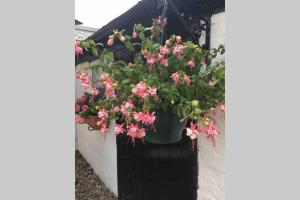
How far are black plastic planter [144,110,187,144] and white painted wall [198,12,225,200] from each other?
300 mm

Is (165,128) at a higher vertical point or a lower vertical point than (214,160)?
higher

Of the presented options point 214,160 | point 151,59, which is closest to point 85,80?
point 151,59

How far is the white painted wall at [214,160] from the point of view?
1.57 metres

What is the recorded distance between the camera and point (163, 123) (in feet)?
4.33

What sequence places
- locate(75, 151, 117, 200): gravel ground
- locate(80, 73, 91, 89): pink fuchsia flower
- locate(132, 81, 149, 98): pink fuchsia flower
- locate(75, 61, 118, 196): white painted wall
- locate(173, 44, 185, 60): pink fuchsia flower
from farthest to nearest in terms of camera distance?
locate(75, 151, 117, 200): gravel ground < locate(75, 61, 118, 196): white painted wall < locate(80, 73, 91, 89): pink fuchsia flower < locate(173, 44, 185, 60): pink fuchsia flower < locate(132, 81, 149, 98): pink fuchsia flower

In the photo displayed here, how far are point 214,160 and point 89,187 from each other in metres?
2.34

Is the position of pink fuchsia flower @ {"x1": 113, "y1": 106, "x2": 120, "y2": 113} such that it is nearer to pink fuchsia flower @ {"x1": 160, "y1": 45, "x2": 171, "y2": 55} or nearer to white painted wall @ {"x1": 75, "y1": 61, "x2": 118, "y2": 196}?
pink fuchsia flower @ {"x1": 160, "y1": 45, "x2": 171, "y2": 55}

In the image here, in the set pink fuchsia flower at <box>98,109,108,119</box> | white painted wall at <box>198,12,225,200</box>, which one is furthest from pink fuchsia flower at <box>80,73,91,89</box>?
white painted wall at <box>198,12,225,200</box>

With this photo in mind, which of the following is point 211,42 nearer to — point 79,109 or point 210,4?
point 210,4

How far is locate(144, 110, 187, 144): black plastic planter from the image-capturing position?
1301mm

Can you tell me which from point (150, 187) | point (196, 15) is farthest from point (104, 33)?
point (150, 187)

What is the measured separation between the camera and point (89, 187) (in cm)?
357

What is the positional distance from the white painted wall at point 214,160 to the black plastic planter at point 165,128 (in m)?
0.30

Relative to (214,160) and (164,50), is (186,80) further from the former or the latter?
(214,160)
